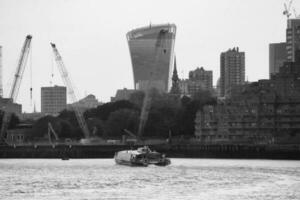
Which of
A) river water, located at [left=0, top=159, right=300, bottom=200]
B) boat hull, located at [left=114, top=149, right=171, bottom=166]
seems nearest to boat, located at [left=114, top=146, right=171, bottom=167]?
boat hull, located at [left=114, top=149, right=171, bottom=166]

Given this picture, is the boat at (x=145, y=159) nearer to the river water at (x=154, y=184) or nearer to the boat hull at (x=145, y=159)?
the boat hull at (x=145, y=159)

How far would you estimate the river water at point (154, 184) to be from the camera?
113 meters

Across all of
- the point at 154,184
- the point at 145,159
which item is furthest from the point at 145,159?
the point at 154,184

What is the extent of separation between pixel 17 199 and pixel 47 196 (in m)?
4.29

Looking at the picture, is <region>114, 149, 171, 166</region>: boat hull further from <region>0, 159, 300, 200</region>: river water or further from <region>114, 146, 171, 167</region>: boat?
<region>0, 159, 300, 200</region>: river water

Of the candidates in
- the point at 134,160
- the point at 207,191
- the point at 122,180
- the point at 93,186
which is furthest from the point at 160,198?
the point at 134,160

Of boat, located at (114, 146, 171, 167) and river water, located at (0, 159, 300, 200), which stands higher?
boat, located at (114, 146, 171, 167)

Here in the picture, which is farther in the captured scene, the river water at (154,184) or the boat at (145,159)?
the boat at (145,159)

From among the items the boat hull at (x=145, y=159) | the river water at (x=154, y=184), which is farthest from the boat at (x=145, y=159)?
the river water at (x=154, y=184)

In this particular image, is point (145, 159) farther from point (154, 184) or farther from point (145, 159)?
point (154, 184)

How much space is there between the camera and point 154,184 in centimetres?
12950

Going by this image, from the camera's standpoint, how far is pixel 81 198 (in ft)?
362

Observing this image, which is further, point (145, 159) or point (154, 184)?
point (145, 159)

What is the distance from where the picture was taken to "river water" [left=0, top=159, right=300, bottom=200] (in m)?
113
